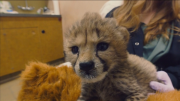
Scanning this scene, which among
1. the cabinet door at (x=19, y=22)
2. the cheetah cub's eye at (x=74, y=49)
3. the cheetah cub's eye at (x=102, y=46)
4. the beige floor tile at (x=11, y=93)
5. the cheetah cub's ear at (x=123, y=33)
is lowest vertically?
the beige floor tile at (x=11, y=93)

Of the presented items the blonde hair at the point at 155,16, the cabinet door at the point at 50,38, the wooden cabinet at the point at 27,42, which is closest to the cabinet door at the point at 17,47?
the wooden cabinet at the point at 27,42

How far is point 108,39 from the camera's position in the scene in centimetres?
44

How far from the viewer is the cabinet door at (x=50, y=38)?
2152 millimetres

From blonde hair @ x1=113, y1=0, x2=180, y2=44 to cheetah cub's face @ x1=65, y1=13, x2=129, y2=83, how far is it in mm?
447

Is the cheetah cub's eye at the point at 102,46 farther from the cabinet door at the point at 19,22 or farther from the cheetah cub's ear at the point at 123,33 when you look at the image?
the cabinet door at the point at 19,22

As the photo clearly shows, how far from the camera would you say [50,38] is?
2.27 meters

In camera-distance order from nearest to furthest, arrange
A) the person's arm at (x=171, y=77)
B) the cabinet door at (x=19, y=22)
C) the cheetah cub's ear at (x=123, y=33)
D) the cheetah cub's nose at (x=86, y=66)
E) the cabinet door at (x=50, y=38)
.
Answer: the cheetah cub's nose at (x=86, y=66) → the cheetah cub's ear at (x=123, y=33) → the person's arm at (x=171, y=77) → the cabinet door at (x=19, y=22) → the cabinet door at (x=50, y=38)

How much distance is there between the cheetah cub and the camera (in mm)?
418

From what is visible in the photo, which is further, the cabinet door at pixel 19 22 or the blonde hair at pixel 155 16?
the cabinet door at pixel 19 22

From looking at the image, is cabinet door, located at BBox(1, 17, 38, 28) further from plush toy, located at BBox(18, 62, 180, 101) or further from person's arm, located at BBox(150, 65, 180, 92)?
person's arm, located at BBox(150, 65, 180, 92)

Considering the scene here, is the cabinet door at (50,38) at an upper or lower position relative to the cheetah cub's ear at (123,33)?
lower

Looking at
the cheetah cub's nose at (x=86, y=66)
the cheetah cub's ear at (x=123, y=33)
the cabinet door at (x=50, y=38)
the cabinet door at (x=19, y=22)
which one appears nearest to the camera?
the cheetah cub's nose at (x=86, y=66)

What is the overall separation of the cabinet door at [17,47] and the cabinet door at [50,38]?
0.12 meters

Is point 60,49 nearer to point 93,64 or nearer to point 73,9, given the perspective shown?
point 73,9
